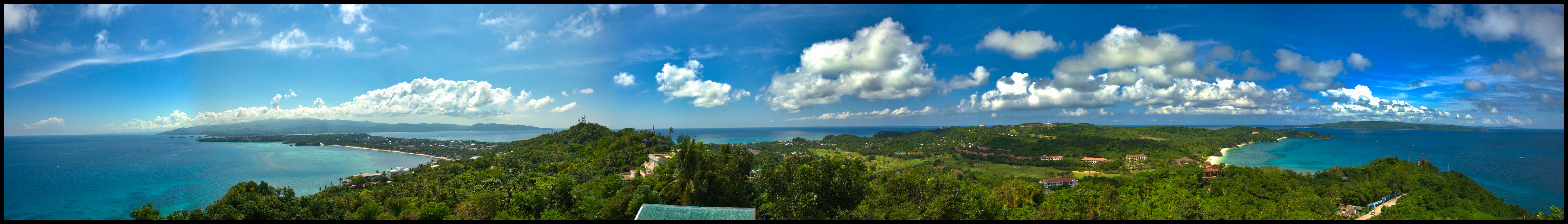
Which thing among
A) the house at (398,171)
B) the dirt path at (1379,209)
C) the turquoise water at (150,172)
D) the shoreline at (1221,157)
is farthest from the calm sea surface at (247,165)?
the dirt path at (1379,209)

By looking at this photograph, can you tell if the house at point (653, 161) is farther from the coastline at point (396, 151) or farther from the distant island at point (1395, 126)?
the distant island at point (1395, 126)

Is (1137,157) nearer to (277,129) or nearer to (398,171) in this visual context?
(398,171)

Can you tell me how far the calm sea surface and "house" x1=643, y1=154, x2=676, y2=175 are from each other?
1024 inches

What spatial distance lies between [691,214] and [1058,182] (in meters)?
39.1

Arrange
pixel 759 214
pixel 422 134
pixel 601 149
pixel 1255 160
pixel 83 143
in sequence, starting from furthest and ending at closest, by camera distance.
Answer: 1. pixel 422 134
2. pixel 83 143
3. pixel 1255 160
4. pixel 601 149
5. pixel 759 214

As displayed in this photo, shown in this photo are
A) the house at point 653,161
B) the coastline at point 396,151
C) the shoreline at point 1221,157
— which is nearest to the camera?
the house at point 653,161

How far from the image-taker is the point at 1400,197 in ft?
80.4

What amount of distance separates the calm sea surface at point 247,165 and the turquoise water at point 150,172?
15 cm

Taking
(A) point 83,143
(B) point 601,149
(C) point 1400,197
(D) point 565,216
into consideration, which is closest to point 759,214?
(D) point 565,216

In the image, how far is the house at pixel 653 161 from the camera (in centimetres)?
2736

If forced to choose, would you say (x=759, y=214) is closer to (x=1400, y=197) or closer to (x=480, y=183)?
(x=480, y=183)

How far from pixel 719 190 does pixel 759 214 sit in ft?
9.69

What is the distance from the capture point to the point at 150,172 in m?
46.0

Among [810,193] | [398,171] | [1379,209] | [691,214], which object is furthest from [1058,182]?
[398,171]
